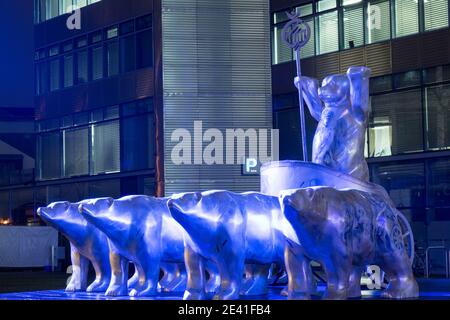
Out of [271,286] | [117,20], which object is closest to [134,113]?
[117,20]

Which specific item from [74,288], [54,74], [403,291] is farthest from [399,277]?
[54,74]

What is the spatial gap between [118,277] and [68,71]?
2616 cm

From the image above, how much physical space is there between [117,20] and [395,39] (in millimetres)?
11429

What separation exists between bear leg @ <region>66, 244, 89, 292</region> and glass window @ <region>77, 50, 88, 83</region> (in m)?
23.3

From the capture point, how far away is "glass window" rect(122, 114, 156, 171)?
37406 millimetres

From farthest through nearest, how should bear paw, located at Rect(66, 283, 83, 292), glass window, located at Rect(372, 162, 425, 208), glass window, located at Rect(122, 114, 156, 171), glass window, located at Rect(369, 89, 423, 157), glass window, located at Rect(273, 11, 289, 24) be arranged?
glass window, located at Rect(122, 114, 156, 171) → glass window, located at Rect(273, 11, 289, 24) → glass window, located at Rect(369, 89, 423, 157) → glass window, located at Rect(372, 162, 425, 208) → bear paw, located at Rect(66, 283, 83, 292)

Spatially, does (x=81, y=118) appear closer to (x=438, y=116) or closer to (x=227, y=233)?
(x=438, y=116)

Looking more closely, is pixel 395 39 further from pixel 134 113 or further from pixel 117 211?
pixel 117 211

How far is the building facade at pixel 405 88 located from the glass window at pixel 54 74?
12654 mm

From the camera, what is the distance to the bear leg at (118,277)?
16.2 metres

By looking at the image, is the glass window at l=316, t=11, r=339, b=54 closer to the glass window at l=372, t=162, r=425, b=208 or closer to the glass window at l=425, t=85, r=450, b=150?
the glass window at l=425, t=85, r=450, b=150

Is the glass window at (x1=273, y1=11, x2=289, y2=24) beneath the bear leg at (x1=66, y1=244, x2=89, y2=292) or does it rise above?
above

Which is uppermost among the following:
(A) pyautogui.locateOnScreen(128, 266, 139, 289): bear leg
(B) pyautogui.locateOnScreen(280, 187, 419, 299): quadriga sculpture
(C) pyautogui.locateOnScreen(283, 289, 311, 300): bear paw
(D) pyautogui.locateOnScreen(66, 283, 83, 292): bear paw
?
(B) pyautogui.locateOnScreen(280, 187, 419, 299): quadriga sculpture

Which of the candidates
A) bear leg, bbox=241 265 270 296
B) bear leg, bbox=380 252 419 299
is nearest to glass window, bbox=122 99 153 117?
bear leg, bbox=241 265 270 296
